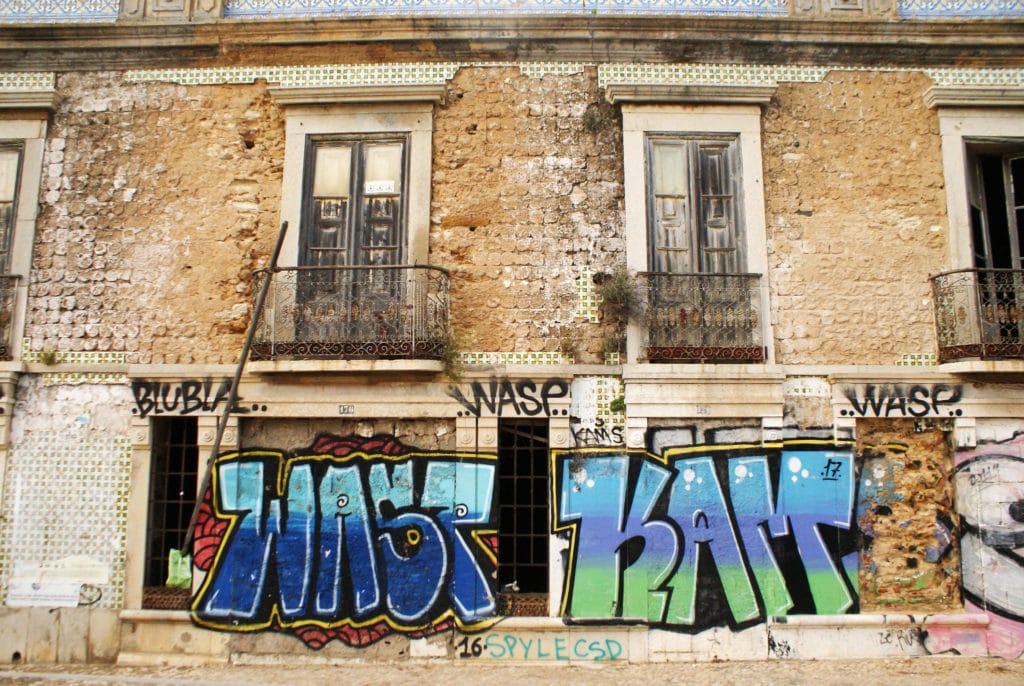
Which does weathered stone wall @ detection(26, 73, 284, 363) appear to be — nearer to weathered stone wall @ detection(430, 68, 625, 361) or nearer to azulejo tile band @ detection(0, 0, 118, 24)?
azulejo tile band @ detection(0, 0, 118, 24)

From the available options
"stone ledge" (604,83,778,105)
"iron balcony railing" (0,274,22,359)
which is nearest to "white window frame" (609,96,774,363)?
"stone ledge" (604,83,778,105)

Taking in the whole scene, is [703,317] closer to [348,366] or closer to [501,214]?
[501,214]

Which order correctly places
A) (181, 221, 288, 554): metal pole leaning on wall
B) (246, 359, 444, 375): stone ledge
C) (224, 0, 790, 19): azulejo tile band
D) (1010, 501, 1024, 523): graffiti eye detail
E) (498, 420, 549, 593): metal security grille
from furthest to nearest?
(224, 0, 790, 19): azulejo tile band, (498, 420, 549, 593): metal security grille, (1010, 501, 1024, 523): graffiti eye detail, (246, 359, 444, 375): stone ledge, (181, 221, 288, 554): metal pole leaning on wall

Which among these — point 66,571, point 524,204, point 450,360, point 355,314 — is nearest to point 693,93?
point 524,204

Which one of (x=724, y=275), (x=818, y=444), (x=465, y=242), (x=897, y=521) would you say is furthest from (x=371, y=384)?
(x=897, y=521)

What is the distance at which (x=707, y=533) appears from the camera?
278 inches

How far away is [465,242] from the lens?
7.55 metres

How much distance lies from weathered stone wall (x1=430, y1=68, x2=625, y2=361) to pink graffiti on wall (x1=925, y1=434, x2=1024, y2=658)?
14.1 ft

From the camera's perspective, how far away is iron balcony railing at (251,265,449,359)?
23.2ft

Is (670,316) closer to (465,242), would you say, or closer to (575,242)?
(575,242)

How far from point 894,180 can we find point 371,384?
6.34 meters

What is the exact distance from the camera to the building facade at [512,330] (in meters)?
7.03

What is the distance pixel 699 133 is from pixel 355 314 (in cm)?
440

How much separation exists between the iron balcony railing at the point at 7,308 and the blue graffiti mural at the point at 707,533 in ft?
20.6
